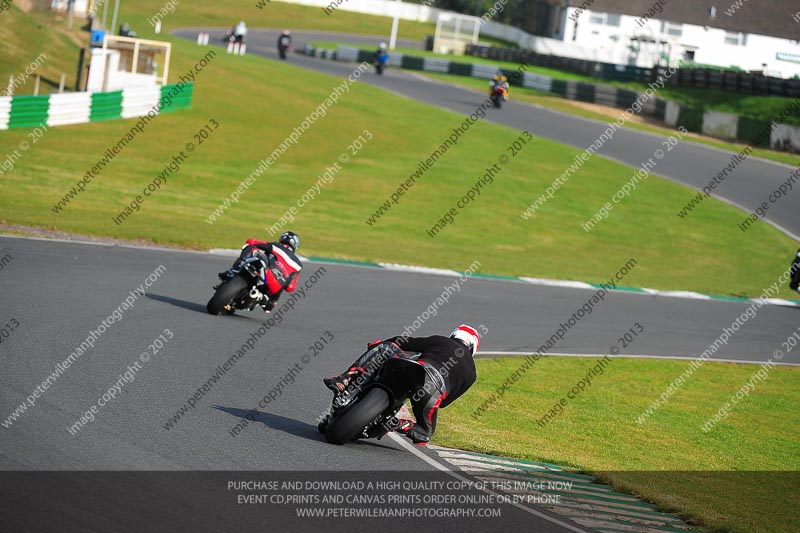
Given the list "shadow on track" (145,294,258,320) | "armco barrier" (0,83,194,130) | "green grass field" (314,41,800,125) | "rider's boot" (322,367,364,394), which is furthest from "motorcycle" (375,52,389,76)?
"rider's boot" (322,367,364,394)

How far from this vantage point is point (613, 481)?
900 centimetres

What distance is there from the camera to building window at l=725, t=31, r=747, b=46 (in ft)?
232

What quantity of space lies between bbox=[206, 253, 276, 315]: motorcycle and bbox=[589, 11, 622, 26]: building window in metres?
64.7

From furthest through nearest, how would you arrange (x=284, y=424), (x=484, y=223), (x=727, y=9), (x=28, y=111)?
(x=727, y=9) → (x=28, y=111) → (x=484, y=223) → (x=284, y=424)

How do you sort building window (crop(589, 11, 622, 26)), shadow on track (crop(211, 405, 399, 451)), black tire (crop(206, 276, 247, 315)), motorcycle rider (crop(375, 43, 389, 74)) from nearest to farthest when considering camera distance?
shadow on track (crop(211, 405, 399, 451)), black tire (crop(206, 276, 247, 315)), motorcycle rider (crop(375, 43, 389, 74)), building window (crop(589, 11, 622, 26))

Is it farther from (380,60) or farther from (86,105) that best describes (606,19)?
(86,105)

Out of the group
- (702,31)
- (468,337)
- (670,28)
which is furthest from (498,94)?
(468,337)

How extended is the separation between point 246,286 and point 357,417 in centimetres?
569

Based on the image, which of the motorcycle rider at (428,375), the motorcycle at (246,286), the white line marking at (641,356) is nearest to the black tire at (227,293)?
the motorcycle at (246,286)

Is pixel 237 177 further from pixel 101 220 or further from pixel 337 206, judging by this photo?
pixel 101 220

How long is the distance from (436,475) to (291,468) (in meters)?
1.26

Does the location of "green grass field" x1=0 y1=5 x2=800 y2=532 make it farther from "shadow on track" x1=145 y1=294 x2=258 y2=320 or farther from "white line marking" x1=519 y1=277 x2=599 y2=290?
"shadow on track" x1=145 y1=294 x2=258 y2=320

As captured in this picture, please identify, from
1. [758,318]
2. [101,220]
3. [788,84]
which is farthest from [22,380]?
[788,84]

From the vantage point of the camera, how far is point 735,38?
71.2m
